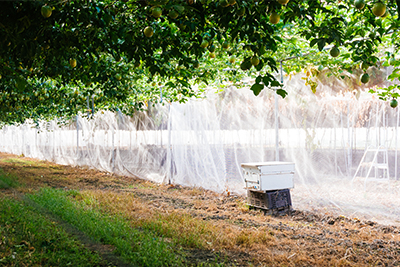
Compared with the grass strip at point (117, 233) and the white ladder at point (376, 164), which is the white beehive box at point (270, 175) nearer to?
the white ladder at point (376, 164)

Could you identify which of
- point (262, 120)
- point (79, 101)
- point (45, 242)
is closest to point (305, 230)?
point (262, 120)

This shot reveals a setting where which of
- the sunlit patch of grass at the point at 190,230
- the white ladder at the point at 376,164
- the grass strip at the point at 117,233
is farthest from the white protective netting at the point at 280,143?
the grass strip at the point at 117,233

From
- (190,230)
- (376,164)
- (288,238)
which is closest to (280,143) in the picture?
(376,164)

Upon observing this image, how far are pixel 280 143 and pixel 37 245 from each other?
4805 millimetres

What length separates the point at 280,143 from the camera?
6.79 meters

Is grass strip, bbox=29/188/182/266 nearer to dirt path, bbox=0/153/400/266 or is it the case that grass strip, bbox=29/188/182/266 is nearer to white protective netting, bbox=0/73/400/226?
dirt path, bbox=0/153/400/266

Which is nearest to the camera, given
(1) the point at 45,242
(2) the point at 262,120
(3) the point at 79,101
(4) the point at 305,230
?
(1) the point at 45,242

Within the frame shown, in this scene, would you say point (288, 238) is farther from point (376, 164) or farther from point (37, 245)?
point (37, 245)

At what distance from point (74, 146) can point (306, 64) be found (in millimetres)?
12665

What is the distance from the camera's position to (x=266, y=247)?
3.94 meters

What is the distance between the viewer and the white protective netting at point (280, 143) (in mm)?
5574

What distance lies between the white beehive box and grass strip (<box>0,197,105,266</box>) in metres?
3.07

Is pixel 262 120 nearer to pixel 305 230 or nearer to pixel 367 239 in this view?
pixel 305 230

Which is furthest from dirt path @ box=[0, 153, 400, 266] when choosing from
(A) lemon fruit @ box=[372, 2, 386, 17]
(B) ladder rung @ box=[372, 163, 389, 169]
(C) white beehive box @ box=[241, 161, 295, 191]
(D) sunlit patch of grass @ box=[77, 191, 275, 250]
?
(A) lemon fruit @ box=[372, 2, 386, 17]
